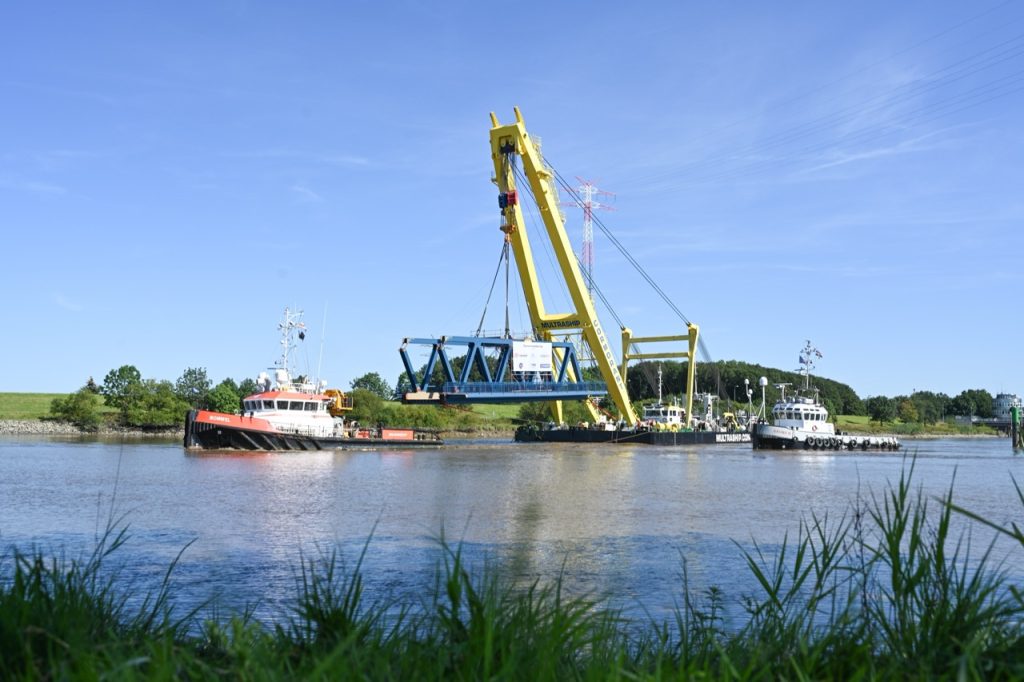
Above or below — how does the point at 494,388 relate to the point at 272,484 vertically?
above

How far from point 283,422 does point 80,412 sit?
1592 inches

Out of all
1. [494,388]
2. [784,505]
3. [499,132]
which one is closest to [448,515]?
[784,505]

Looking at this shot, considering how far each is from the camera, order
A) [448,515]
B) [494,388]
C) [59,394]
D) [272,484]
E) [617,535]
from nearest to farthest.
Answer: [617,535], [448,515], [272,484], [494,388], [59,394]

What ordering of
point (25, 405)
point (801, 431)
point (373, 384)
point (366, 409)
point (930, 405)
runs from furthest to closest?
1. point (930, 405)
2. point (373, 384)
3. point (25, 405)
4. point (366, 409)
5. point (801, 431)

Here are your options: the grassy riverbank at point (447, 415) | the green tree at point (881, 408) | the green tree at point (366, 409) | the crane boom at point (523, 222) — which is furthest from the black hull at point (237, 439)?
the green tree at point (881, 408)

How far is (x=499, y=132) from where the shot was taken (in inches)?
2069

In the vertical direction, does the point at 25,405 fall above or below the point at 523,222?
below

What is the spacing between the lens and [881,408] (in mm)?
135750

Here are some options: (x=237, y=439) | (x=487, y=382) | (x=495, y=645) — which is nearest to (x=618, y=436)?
(x=487, y=382)

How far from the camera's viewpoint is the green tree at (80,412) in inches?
2857

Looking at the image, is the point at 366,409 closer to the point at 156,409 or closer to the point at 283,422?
the point at 156,409

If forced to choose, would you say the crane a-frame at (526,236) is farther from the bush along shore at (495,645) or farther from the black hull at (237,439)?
the bush along shore at (495,645)

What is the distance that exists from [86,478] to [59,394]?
82.7 metres

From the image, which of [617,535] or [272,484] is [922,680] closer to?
[617,535]
